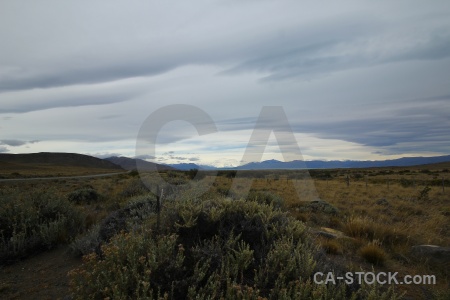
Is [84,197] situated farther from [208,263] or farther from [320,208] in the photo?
[208,263]

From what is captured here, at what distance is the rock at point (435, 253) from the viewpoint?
17.9ft

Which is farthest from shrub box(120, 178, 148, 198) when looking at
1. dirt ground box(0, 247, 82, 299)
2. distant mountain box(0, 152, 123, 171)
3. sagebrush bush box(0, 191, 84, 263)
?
distant mountain box(0, 152, 123, 171)

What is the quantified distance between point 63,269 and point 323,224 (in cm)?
698

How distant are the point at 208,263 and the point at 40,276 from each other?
3230mm

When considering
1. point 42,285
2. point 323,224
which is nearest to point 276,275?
point 42,285

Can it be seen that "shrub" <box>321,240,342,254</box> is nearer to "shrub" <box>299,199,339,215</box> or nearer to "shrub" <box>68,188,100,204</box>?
"shrub" <box>299,199,339,215</box>

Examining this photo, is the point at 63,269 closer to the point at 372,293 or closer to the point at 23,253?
the point at 23,253

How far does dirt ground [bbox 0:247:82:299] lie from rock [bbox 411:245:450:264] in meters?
6.19

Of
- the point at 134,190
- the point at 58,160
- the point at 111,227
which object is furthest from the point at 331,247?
the point at 58,160

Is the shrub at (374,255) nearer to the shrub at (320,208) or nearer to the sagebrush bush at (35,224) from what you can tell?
the shrub at (320,208)

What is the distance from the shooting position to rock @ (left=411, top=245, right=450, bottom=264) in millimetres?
5449

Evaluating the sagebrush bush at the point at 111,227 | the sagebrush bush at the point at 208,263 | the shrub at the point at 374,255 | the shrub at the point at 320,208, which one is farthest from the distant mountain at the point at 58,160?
the shrub at the point at 374,255

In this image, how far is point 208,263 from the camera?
385 centimetres

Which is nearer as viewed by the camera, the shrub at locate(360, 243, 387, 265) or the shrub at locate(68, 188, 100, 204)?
the shrub at locate(360, 243, 387, 265)
